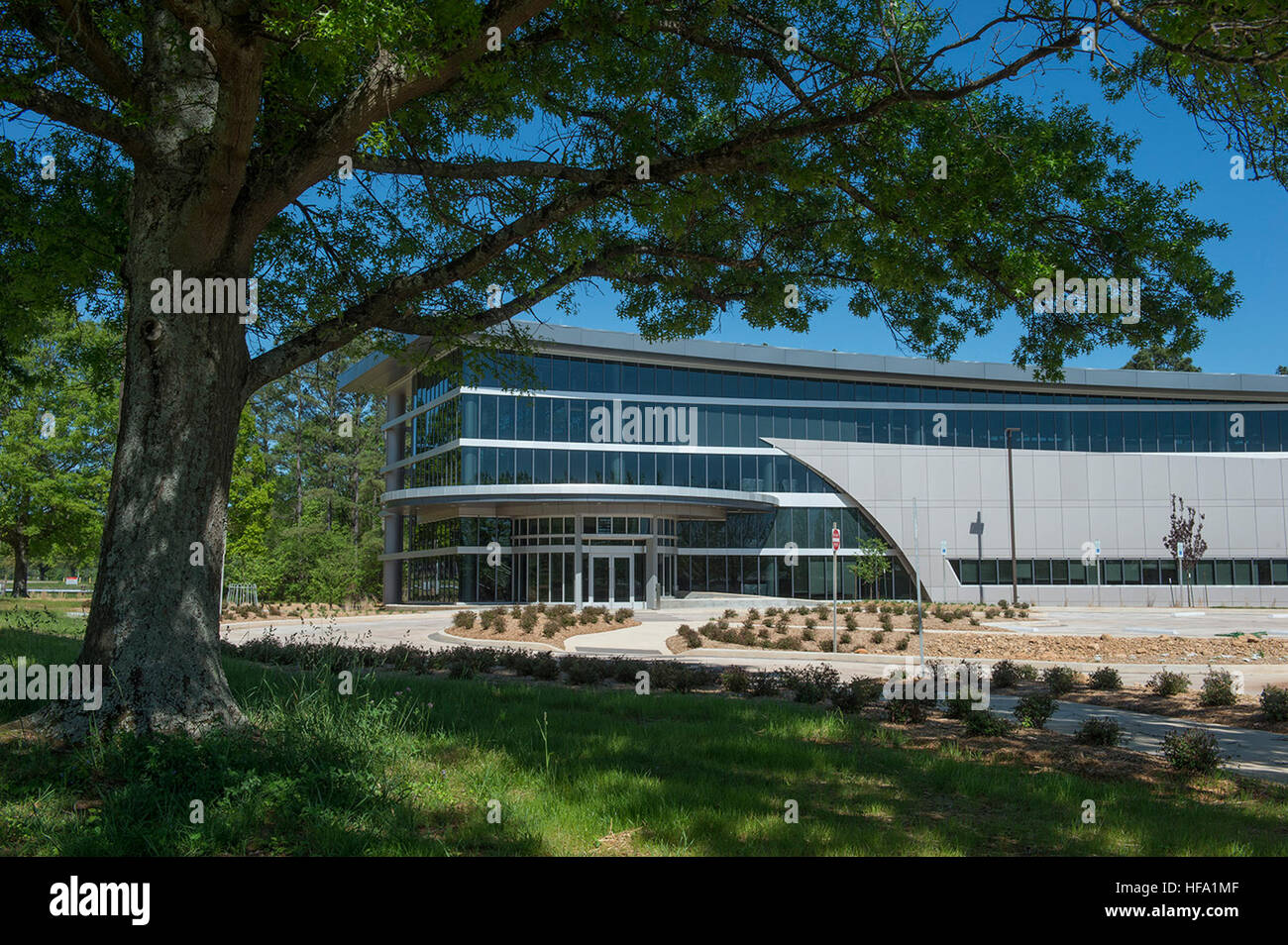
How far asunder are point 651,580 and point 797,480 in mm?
11762

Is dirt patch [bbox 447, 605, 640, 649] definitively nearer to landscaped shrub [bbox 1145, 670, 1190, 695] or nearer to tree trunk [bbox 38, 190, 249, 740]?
landscaped shrub [bbox 1145, 670, 1190, 695]

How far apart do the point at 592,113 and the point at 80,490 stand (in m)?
38.2

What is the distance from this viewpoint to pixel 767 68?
976 cm

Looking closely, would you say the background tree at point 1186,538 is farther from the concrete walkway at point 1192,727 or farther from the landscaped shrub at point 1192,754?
the landscaped shrub at point 1192,754

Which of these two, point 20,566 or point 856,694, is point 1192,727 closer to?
point 856,694

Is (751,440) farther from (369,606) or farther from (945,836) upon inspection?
(945,836)

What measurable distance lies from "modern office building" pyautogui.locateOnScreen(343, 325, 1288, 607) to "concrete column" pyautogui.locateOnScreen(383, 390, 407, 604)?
0.14m

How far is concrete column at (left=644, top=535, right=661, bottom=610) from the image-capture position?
140 ft

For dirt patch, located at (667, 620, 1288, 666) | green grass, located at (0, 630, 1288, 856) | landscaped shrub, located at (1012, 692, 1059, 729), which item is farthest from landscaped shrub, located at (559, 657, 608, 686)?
dirt patch, located at (667, 620, 1288, 666)

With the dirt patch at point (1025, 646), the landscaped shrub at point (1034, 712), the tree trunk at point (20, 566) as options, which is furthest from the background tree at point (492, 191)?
the tree trunk at point (20, 566)

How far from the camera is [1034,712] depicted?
31.8ft

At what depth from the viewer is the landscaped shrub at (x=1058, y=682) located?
43.3 feet

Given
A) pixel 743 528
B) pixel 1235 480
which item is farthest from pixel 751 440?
pixel 1235 480

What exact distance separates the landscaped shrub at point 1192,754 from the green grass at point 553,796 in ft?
1.59
